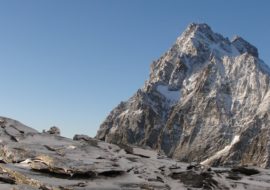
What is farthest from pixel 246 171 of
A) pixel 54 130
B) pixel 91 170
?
pixel 54 130

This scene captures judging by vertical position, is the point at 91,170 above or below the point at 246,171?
below

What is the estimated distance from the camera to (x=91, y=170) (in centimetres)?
2947

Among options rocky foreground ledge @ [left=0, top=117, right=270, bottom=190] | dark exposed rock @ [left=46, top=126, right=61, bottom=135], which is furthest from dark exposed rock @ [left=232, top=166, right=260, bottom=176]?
dark exposed rock @ [left=46, top=126, right=61, bottom=135]

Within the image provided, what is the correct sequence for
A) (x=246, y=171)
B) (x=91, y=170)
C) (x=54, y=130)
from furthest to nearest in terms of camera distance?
(x=54, y=130), (x=246, y=171), (x=91, y=170)

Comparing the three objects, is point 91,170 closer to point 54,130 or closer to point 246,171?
point 246,171

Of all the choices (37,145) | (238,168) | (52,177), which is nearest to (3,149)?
(37,145)

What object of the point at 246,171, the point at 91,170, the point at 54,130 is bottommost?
the point at 91,170

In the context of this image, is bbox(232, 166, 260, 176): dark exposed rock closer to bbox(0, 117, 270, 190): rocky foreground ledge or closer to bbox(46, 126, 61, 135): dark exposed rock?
bbox(0, 117, 270, 190): rocky foreground ledge

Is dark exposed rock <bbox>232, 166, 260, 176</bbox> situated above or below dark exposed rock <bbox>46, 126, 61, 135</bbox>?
below

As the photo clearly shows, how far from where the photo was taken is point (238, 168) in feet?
131

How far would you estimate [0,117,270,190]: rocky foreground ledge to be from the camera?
87.9ft

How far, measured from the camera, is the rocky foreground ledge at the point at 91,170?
2680 centimetres

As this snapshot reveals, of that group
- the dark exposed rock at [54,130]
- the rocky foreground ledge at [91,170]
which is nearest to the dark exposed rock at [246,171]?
the rocky foreground ledge at [91,170]

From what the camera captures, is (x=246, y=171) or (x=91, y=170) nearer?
(x=91, y=170)
